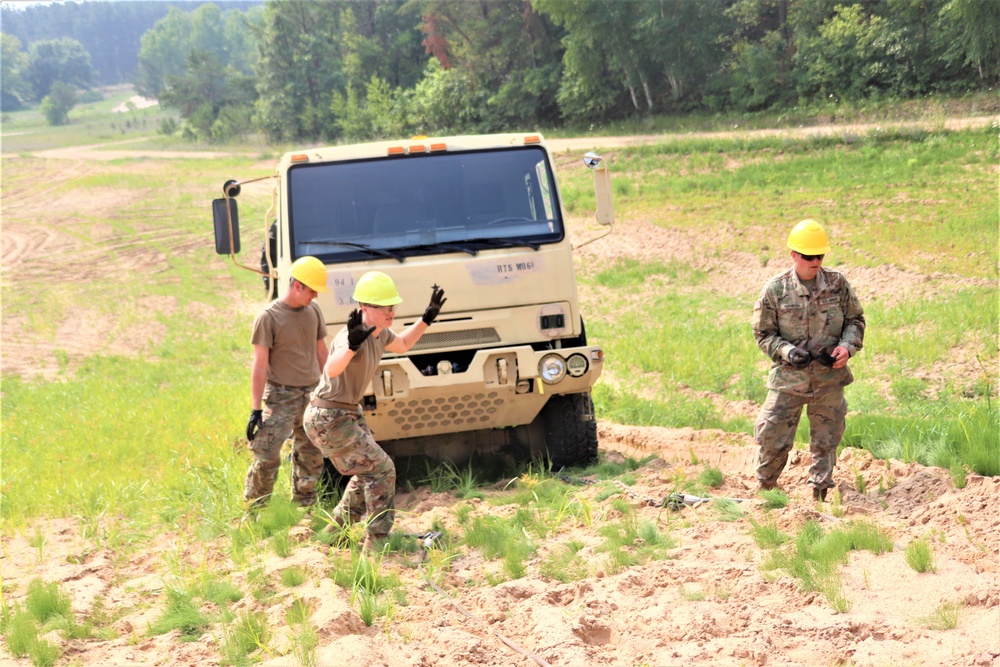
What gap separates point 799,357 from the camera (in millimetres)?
6160

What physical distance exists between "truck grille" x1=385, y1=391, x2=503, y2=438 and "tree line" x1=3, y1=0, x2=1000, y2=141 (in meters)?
29.9

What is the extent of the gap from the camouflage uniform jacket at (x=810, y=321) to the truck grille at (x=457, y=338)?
6.31 ft

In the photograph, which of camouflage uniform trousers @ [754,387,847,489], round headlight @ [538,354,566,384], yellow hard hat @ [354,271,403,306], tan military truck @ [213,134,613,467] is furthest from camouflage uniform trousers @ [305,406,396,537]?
camouflage uniform trousers @ [754,387,847,489]

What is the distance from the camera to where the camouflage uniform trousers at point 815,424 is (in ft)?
21.2

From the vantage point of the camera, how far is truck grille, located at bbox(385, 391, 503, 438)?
7.36 m

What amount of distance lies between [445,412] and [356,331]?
2.03 metres

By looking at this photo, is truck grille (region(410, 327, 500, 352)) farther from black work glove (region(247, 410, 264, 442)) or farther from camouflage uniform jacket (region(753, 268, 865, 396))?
camouflage uniform jacket (region(753, 268, 865, 396))

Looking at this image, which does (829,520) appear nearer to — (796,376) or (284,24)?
(796,376)

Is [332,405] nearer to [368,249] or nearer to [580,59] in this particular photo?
[368,249]

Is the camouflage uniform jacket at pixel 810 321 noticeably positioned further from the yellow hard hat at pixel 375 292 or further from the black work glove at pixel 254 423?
the black work glove at pixel 254 423

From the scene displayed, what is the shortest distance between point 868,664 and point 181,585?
365 cm

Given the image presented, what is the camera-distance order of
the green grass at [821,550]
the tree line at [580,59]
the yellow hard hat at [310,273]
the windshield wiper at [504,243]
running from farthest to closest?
1. the tree line at [580,59]
2. the windshield wiper at [504,243]
3. the yellow hard hat at [310,273]
4. the green grass at [821,550]

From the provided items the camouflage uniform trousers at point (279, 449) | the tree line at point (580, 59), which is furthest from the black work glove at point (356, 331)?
the tree line at point (580, 59)

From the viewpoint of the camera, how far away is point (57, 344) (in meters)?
19.4
